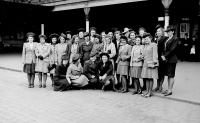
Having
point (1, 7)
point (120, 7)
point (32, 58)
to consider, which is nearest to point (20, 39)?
point (1, 7)

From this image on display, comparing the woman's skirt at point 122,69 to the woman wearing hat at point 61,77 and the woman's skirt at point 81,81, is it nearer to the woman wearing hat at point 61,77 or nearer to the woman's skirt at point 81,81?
the woman's skirt at point 81,81

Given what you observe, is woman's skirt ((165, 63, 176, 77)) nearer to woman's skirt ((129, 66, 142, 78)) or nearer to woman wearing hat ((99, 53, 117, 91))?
woman's skirt ((129, 66, 142, 78))

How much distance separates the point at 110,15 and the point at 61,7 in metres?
4.18

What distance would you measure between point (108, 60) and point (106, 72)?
1.32 ft

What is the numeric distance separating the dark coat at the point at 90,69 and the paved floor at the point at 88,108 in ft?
2.14

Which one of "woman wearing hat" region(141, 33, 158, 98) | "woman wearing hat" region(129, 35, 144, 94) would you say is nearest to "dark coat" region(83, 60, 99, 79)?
"woman wearing hat" region(129, 35, 144, 94)

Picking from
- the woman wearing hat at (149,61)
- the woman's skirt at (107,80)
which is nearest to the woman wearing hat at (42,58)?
the woman's skirt at (107,80)

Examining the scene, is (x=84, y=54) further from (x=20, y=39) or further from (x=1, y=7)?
(x=20, y=39)

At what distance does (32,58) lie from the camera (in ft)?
26.5

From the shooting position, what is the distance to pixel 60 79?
7.68 metres

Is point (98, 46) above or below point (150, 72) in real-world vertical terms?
above

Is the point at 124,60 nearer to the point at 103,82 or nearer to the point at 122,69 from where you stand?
the point at 122,69

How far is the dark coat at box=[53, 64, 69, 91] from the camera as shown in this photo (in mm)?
7516

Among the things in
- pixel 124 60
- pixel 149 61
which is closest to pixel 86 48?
pixel 124 60
